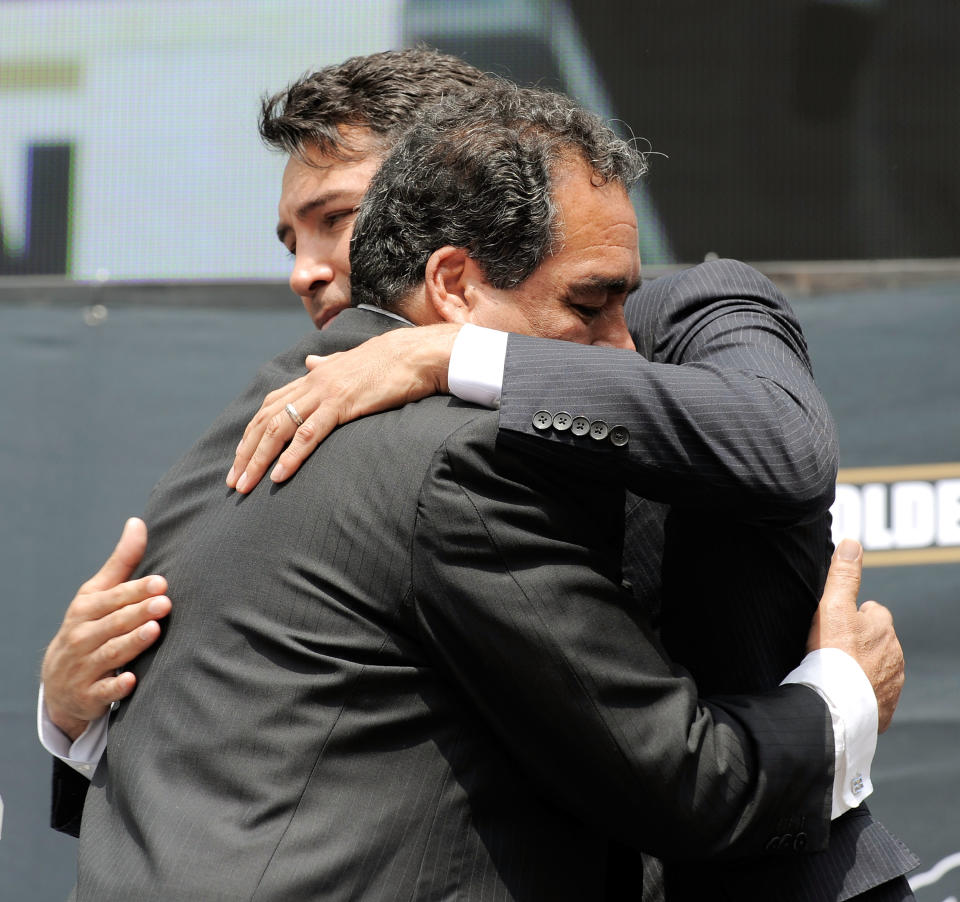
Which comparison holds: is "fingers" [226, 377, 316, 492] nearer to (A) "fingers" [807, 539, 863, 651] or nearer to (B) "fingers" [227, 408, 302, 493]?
(B) "fingers" [227, 408, 302, 493]

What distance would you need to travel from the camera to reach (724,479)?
1.41 metres

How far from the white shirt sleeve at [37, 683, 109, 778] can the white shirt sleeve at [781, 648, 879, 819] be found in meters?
1.02

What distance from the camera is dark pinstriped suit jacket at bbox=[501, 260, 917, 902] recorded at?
139 cm

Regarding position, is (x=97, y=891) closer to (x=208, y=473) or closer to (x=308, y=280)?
(x=208, y=473)

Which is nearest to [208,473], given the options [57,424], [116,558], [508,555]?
[116,558]

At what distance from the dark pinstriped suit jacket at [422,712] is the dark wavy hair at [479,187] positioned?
0.28 meters

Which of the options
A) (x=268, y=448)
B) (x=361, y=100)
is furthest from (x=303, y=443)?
(x=361, y=100)

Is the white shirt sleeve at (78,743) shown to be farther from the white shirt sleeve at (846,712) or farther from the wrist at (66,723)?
the white shirt sleeve at (846,712)

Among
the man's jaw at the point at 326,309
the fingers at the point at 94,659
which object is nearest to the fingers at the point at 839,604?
the fingers at the point at 94,659

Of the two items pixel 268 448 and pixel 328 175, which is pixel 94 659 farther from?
pixel 328 175

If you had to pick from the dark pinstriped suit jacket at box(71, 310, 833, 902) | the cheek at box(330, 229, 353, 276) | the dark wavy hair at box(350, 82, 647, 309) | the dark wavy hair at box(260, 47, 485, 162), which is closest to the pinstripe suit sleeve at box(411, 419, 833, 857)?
the dark pinstriped suit jacket at box(71, 310, 833, 902)

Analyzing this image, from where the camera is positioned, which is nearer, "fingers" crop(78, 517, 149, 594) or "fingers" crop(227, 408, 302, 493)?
"fingers" crop(227, 408, 302, 493)

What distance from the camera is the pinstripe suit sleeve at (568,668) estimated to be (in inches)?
50.1

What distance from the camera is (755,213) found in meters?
3.44
